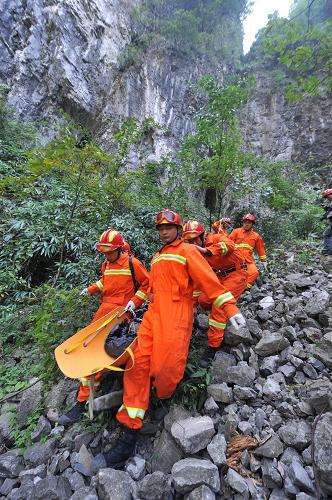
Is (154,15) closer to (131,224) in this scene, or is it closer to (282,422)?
(131,224)

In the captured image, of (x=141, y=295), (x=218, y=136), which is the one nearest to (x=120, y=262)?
(x=141, y=295)

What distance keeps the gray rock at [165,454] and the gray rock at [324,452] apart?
1000 mm

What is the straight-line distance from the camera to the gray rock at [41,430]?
285 centimetres

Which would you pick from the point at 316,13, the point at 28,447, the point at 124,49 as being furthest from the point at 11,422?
the point at 316,13

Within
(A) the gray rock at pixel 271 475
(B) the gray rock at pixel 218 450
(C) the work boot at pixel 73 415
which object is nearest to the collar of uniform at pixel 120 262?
(C) the work boot at pixel 73 415

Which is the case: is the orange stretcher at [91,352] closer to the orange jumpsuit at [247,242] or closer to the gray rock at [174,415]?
the gray rock at [174,415]

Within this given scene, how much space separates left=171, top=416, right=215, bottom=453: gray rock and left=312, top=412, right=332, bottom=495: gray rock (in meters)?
0.77

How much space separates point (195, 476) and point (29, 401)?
2.11m

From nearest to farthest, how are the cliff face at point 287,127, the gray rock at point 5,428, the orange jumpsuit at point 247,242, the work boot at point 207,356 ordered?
1. the gray rock at point 5,428
2. the work boot at point 207,356
3. the orange jumpsuit at point 247,242
4. the cliff face at point 287,127

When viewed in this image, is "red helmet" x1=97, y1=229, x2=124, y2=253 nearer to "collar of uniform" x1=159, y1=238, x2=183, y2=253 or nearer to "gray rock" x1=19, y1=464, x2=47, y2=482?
"collar of uniform" x1=159, y1=238, x2=183, y2=253

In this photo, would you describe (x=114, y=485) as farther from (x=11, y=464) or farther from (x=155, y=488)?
(x=11, y=464)

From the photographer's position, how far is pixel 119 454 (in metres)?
2.40

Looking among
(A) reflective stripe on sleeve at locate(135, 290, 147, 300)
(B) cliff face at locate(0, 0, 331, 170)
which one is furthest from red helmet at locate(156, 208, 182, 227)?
(B) cliff face at locate(0, 0, 331, 170)

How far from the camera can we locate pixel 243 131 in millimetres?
18391
